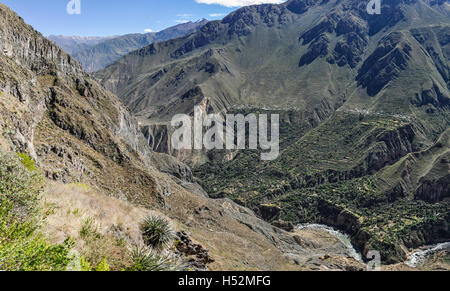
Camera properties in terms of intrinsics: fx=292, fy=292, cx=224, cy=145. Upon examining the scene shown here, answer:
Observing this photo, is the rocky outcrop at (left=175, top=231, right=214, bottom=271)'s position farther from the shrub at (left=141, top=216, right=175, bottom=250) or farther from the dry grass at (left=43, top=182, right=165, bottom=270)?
the dry grass at (left=43, top=182, right=165, bottom=270)

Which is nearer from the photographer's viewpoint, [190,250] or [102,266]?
[102,266]

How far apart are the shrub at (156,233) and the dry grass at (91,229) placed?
542 mm

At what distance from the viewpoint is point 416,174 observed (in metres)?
121

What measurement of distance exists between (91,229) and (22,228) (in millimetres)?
2667

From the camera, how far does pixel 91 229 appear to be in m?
10.5

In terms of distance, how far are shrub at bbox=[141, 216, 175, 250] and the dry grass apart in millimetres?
542

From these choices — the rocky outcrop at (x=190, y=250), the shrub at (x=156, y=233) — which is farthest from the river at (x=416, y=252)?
the shrub at (x=156, y=233)

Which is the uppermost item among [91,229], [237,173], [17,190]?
[17,190]

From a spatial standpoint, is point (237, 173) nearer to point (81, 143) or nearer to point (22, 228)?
point (81, 143)

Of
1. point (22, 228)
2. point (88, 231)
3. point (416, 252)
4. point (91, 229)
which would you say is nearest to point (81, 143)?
point (91, 229)

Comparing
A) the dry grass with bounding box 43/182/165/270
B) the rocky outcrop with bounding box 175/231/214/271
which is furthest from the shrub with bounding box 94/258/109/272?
the rocky outcrop with bounding box 175/231/214/271

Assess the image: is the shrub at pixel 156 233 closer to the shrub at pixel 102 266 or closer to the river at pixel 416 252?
the shrub at pixel 102 266
